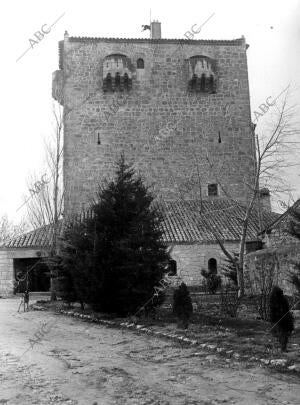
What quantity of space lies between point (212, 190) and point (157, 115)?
19.5ft

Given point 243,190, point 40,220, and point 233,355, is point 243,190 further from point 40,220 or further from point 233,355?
point 233,355

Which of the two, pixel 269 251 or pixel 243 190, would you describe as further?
pixel 243 190

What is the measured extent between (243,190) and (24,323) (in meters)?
20.3

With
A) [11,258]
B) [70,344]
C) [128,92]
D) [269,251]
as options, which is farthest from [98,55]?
[70,344]

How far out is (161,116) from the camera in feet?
101

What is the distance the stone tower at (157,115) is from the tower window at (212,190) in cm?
6

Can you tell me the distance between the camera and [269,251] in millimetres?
15297

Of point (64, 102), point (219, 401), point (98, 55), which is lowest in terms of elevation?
point (219, 401)

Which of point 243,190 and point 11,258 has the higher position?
point 243,190

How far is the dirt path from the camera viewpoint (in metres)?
5.46

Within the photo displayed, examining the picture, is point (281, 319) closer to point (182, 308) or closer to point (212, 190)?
point (182, 308)

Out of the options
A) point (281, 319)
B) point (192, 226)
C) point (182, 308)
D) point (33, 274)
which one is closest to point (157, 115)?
point (192, 226)

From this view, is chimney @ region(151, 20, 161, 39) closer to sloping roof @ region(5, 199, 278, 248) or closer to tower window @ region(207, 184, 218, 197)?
tower window @ region(207, 184, 218, 197)

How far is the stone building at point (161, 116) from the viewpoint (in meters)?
29.9
